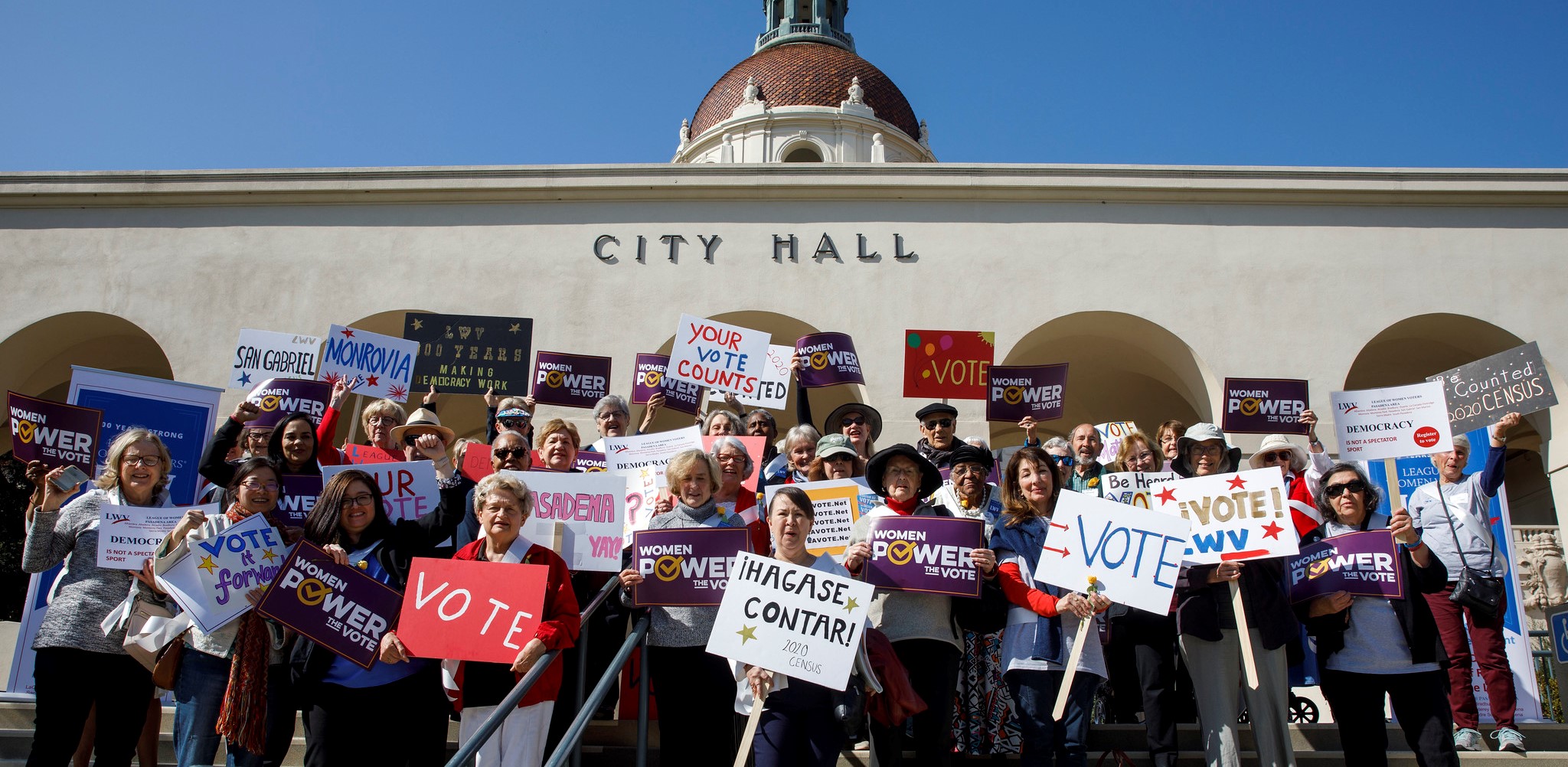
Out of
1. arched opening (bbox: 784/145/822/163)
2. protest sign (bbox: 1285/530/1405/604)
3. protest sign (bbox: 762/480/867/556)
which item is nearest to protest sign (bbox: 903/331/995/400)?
protest sign (bbox: 762/480/867/556)

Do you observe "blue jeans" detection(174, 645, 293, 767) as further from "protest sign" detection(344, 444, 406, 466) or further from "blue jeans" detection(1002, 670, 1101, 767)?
"blue jeans" detection(1002, 670, 1101, 767)

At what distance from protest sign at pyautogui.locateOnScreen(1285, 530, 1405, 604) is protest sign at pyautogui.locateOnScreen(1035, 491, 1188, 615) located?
80 centimetres

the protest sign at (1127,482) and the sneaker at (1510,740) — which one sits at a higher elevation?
the protest sign at (1127,482)

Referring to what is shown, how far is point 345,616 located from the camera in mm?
4652

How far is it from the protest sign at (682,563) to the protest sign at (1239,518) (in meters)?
2.17

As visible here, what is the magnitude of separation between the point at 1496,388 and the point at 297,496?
8211 mm

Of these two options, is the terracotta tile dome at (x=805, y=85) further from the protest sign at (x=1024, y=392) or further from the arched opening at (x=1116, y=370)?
the protest sign at (x=1024, y=392)

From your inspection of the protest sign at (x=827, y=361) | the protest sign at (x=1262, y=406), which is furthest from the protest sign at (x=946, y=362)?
the protest sign at (x=1262, y=406)

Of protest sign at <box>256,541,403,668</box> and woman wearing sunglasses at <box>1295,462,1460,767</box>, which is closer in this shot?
protest sign at <box>256,541,403,668</box>

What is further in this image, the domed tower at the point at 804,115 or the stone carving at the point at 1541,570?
the domed tower at the point at 804,115

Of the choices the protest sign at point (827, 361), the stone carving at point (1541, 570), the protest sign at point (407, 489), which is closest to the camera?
the protest sign at point (407, 489)

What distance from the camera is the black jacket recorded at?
17.1 feet

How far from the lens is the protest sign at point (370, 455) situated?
6773 mm

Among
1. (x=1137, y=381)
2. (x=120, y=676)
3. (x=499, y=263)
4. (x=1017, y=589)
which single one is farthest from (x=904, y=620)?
(x=1137, y=381)
